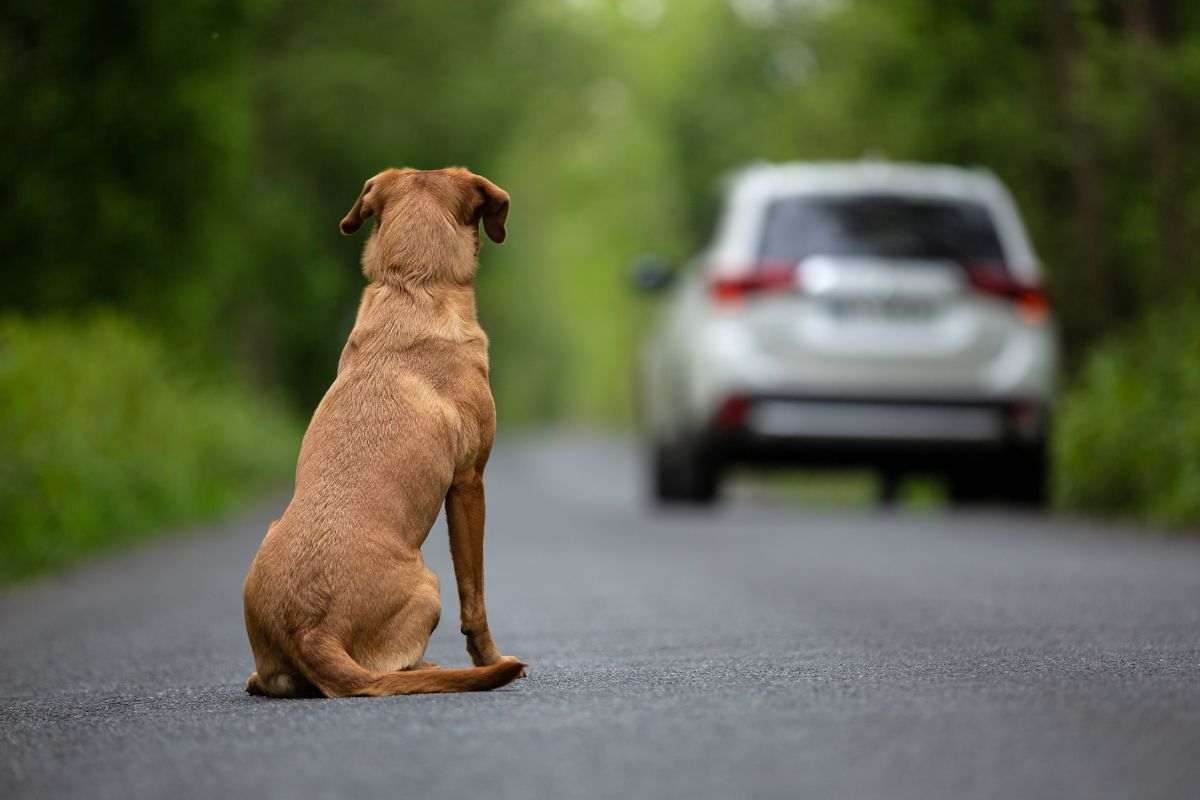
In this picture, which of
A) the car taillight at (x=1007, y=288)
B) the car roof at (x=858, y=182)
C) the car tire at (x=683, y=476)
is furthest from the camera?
the car tire at (x=683, y=476)

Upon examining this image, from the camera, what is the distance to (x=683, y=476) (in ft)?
45.1

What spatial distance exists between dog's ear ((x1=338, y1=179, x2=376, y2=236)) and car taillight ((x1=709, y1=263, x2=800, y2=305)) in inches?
249

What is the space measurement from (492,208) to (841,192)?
6740 millimetres

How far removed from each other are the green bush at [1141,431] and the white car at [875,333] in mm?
683

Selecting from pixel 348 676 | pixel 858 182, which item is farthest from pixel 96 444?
pixel 348 676

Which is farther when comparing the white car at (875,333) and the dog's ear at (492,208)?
the white car at (875,333)

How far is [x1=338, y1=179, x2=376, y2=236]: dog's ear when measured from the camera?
6.05m

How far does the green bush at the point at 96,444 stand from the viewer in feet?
37.7

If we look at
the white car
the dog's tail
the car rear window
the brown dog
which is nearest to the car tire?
the white car

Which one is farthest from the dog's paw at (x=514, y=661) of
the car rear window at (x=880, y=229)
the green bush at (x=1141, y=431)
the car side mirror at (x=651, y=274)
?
the car side mirror at (x=651, y=274)

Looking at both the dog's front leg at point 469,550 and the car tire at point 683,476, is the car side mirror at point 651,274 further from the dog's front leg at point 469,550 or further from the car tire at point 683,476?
the dog's front leg at point 469,550

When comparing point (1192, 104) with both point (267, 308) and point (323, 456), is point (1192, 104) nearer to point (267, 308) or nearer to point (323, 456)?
point (323, 456)

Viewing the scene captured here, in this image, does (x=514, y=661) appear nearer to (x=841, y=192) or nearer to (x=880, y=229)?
(x=880, y=229)

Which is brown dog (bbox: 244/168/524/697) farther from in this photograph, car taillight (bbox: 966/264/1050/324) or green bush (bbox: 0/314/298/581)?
car taillight (bbox: 966/264/1050/324)
